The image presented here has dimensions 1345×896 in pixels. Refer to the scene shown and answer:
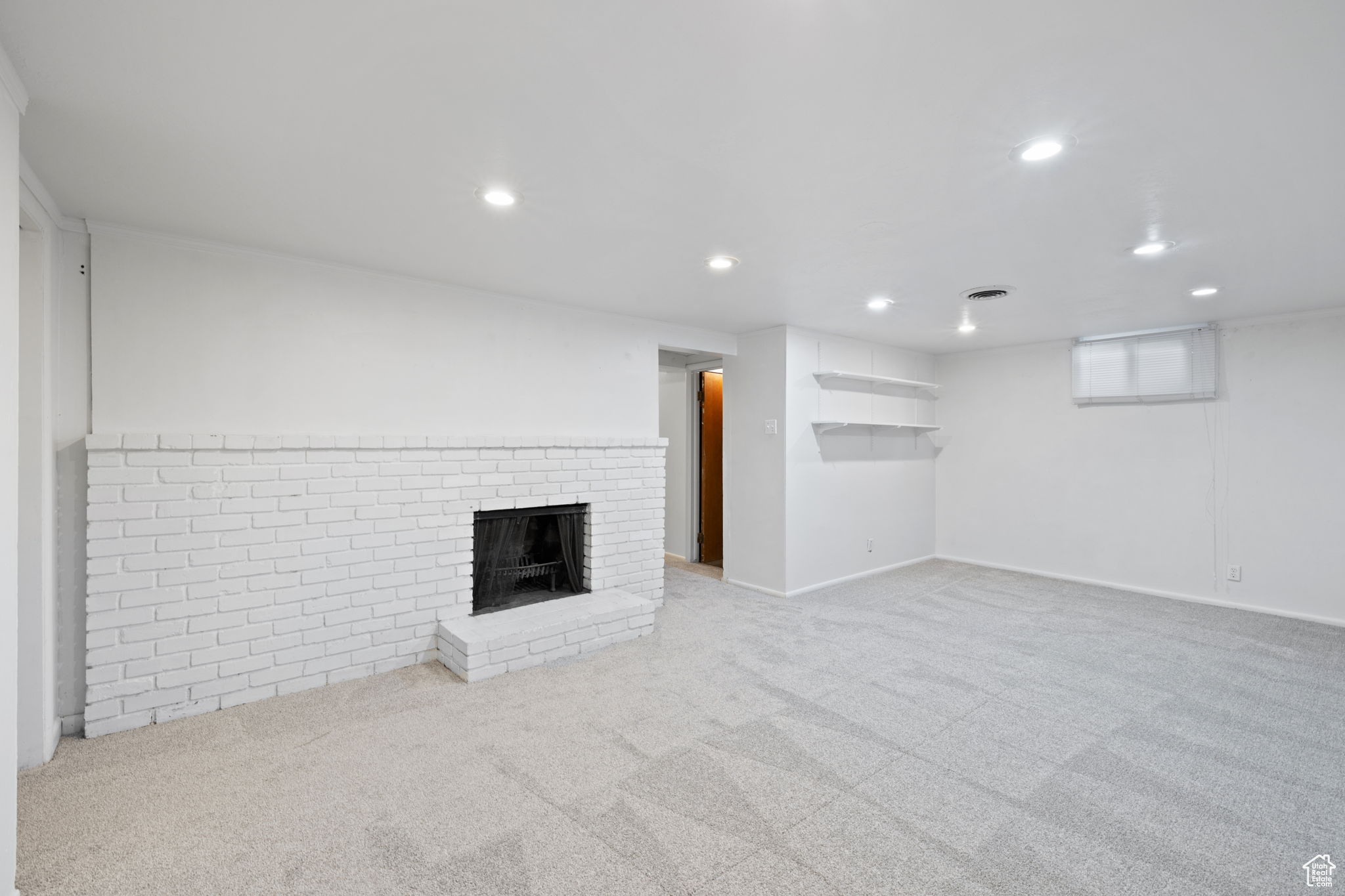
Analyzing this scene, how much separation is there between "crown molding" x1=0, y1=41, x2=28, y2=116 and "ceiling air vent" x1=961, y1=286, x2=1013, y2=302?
13.6 feet

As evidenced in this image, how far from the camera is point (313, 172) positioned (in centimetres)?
215

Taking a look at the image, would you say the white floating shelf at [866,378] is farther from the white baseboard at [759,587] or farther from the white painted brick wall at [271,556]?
the white painted brick wall at [271,556]

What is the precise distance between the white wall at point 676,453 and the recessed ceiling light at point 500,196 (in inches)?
150

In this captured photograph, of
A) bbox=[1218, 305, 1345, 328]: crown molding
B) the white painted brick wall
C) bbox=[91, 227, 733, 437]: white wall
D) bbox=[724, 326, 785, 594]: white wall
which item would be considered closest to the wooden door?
bbox=[724, 326, 785, 594]: white wall

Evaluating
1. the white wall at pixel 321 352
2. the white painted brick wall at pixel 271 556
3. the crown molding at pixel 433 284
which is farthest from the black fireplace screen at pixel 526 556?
the crown molding at pixel 433 284

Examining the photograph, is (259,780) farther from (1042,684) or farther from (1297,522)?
(1297,522)

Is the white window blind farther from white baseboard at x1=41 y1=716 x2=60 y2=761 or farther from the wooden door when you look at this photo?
white baseboard at x1=41 y1=716 x2=60 y2=761

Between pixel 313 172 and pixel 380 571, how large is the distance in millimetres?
2060

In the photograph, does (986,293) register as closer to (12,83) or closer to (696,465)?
(696,465)

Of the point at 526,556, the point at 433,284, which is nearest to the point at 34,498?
the point at 433,284

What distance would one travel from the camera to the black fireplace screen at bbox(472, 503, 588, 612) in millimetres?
3871

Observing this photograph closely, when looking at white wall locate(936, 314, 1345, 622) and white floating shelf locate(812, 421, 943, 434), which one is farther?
white floating shelf locate(812, 421, 943, 434)

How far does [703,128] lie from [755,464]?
3518mm

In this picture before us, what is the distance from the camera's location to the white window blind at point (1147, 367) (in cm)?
475
